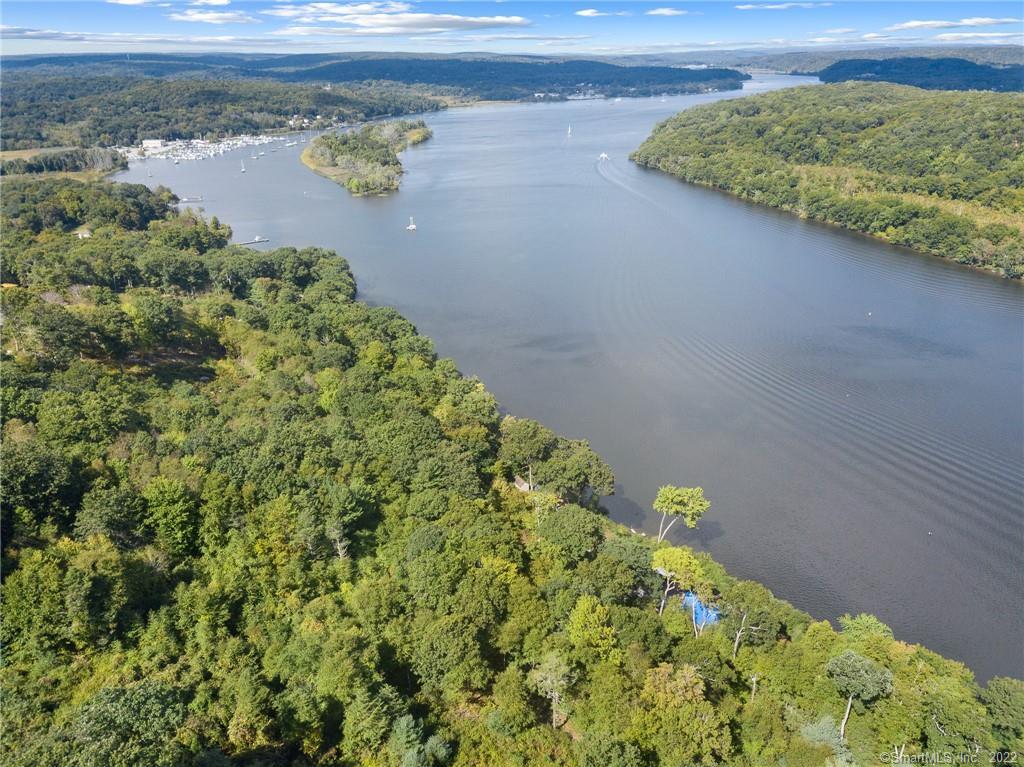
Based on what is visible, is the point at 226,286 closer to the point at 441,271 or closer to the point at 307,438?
the point at 441,271

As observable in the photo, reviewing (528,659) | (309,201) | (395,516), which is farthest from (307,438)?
(309,201)

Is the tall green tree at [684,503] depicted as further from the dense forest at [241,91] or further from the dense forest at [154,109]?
the dense forest at [241,91]

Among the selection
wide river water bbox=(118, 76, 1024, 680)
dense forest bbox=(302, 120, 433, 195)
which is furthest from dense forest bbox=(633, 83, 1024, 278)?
dense forest bbox=(302, 120, 433, 195)

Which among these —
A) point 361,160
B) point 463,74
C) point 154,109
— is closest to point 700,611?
point 361,160

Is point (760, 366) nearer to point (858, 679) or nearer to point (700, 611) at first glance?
point (700, 611)

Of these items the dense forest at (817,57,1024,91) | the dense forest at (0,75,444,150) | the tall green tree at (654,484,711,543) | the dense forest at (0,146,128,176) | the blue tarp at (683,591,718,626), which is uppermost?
the dense forest at (817,57,1024,91)

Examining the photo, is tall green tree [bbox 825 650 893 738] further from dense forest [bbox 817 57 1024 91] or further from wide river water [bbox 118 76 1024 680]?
dense forest [bbox 817 57 1024 91]
